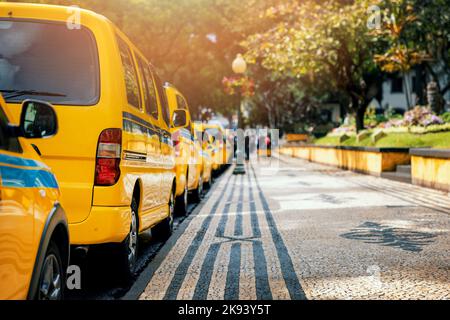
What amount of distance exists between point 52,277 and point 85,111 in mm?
1794

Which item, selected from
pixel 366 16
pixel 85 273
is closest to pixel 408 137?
pixel 366 16

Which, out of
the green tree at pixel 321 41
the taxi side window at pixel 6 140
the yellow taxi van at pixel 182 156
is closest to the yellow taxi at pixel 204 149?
the yellow taxi van at pixel 182 156

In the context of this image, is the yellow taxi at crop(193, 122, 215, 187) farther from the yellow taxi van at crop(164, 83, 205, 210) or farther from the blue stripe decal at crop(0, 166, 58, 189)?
the blue stripe decal at crop(0, 166, 58, 189)

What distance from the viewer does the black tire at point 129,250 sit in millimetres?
6277

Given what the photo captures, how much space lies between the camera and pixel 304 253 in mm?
8344

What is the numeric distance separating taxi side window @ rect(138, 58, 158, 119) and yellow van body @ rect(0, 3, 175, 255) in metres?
1.07

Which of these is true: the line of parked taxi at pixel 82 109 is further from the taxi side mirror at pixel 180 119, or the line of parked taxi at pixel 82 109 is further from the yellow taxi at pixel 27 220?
the taxi side mirror at pixel 180 119

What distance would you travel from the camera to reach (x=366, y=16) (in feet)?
83.1

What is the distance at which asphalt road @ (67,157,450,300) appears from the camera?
248 inches

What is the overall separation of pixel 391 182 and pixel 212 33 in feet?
78.0

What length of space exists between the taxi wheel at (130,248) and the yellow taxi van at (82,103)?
1cm

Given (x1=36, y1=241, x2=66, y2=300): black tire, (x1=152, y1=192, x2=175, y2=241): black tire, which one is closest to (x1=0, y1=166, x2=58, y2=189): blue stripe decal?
(x1=36, y1=241, x2=66, y2=300): black tire

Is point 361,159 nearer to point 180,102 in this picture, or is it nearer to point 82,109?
point 180,102
